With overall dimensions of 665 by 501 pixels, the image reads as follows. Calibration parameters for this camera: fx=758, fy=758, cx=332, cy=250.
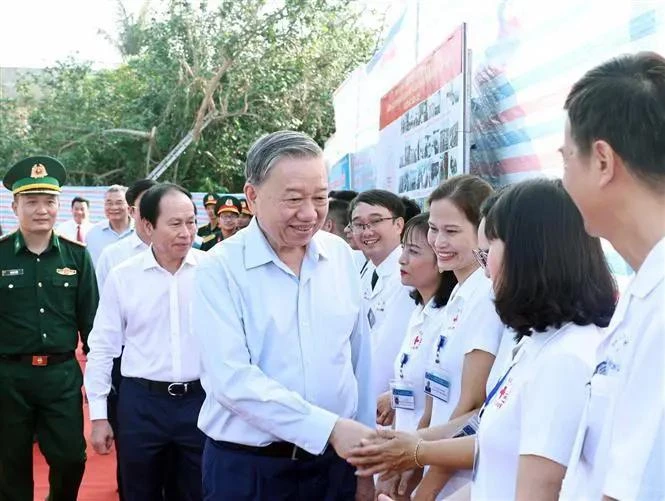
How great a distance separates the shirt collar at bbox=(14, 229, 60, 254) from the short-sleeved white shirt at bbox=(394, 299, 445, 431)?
2.06 meters

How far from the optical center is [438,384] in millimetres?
2254

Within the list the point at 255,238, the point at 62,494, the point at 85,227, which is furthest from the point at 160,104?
the point at 255,238

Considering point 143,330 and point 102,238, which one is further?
point 102,238

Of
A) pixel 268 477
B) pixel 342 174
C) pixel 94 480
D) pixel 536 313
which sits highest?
pixel 342 174

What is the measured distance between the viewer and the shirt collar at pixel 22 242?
12.1 ft

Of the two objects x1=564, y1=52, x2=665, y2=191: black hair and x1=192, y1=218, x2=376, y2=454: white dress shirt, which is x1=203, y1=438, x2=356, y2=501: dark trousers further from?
x1=564, y1=52, x2=665, y2=191: black hair

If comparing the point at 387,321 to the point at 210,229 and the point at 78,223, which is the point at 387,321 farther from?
the point at 78,223

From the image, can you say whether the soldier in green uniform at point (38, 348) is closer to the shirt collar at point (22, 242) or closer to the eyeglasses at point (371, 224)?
the shirt collar at point (22, 242)

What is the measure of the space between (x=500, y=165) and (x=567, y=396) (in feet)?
6.50

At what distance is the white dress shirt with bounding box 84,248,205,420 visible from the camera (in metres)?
3.16

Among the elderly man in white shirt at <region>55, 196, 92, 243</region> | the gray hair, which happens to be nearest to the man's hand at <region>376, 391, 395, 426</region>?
the gray hair

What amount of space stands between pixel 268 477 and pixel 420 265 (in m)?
1.00

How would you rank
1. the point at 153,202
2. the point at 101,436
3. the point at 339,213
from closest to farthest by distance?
the point at 101,436, the point at 153,202, the point at 339,213

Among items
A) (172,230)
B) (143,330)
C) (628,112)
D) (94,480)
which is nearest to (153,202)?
(172,230)
